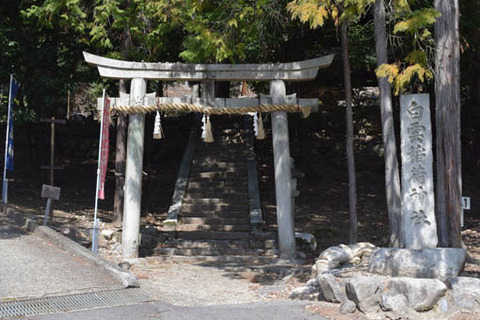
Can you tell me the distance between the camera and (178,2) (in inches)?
495

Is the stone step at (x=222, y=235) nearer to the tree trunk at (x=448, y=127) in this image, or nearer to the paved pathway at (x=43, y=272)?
the paved pathway at (x=43, y=272)

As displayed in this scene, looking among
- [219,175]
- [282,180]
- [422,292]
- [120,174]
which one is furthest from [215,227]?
[422,292]

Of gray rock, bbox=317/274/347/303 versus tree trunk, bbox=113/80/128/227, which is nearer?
gray rock, bbox=317/274/347/303

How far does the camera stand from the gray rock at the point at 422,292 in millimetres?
6953

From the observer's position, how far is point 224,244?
42.3ft

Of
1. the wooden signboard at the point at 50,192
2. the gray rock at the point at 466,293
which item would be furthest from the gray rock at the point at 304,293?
the wooden signboard at the point at 50,192

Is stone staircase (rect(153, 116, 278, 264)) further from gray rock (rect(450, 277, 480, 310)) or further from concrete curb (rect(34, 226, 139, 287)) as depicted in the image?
gray rock (rect(450, 277, 480, 310))

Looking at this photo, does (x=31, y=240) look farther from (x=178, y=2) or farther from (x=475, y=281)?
(x=475, y=281)

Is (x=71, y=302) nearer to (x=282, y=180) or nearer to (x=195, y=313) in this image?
(x=195, y=313)

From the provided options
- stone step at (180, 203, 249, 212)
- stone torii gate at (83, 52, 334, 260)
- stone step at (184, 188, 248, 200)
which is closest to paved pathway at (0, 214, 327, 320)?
stone torii gate at (83, 52, 334, 260)

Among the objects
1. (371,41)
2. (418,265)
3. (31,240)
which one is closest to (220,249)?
(31,240)

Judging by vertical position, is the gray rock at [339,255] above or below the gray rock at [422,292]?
above

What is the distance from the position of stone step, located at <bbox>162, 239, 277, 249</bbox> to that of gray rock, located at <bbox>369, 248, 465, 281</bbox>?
548 centimetres

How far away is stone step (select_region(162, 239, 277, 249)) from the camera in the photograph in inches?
507
